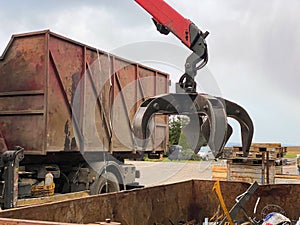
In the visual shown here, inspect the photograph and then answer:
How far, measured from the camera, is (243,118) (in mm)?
3791

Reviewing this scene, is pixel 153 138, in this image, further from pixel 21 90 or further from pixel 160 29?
pixel 160 29

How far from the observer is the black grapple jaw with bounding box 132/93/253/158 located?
138 inches

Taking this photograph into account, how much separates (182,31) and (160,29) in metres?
0.23

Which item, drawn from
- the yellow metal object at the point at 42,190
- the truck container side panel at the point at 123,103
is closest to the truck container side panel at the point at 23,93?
the yellow metal object at the point at 42,190

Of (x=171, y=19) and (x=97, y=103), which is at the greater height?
(x=171, y=19)

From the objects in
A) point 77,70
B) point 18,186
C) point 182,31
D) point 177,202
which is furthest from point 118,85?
point 182,31

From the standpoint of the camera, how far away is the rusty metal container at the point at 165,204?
3.34 m

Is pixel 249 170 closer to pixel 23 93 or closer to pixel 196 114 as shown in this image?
pixel 23 93

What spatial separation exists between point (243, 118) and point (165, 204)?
53.9 inches

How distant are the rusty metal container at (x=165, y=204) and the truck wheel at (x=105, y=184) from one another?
275cm

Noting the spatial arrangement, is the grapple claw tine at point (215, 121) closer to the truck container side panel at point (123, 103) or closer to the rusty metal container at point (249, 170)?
the truck container side panel at point (123, 103)

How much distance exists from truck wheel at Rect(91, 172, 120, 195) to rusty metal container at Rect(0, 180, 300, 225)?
2749mm

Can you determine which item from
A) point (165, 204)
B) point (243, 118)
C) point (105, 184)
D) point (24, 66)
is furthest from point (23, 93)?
point (243, 118)

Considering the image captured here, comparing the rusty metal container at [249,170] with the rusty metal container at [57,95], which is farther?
the rusty metal container at [249,170]
